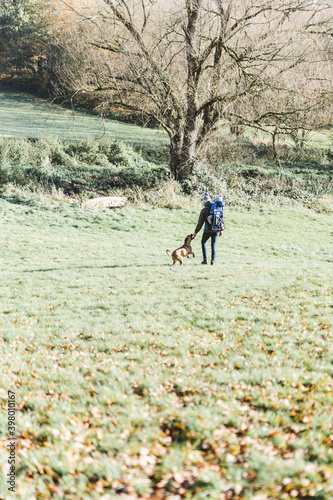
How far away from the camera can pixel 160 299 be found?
818 centimetres

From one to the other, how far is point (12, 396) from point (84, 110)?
149 ft

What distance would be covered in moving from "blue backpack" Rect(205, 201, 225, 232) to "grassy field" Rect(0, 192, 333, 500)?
1374mm

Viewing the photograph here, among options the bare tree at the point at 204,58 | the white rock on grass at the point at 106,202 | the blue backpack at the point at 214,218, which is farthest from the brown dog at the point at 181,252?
the bare tree at the point at 204,58

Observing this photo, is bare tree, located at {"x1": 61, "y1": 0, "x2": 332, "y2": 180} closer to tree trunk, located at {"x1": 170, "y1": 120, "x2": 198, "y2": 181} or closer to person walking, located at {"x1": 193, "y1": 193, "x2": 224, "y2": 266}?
tree trunk, located at {"x1": 170, "y1": 120, "x2": 198, "y2": 181}

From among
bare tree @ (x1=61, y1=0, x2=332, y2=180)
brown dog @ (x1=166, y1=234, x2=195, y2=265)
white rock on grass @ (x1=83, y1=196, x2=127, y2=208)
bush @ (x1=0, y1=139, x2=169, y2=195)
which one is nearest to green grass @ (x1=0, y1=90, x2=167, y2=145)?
bush @ (x1=0, y1=139, x2=169, y2=195)

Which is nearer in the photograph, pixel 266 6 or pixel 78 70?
pixel 266 6

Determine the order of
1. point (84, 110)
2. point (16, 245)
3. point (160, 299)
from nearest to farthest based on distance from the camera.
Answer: point (160, 299)
point (16, 245)
point (84, 110)

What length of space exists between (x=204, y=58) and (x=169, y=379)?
762 inches

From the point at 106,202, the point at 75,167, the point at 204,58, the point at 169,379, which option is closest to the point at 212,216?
the point at 169,379

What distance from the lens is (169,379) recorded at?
182 inches

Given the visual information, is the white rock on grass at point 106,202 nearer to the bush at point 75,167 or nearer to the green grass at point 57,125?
the bush at point 75,167

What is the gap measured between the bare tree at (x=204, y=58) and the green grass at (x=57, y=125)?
7422mm

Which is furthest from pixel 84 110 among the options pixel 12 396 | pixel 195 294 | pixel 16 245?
pixel 12 396

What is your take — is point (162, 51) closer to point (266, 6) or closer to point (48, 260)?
point (266, 6)
